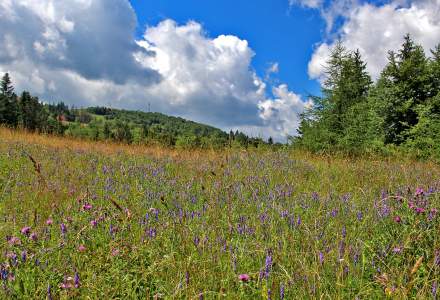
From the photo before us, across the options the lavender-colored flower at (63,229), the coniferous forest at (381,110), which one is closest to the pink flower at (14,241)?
the lavender-colored flower at (63,229)

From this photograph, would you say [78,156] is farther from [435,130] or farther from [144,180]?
[435,130]

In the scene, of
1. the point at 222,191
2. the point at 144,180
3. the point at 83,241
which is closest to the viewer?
the point at 83,241

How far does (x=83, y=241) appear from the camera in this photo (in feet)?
9.44

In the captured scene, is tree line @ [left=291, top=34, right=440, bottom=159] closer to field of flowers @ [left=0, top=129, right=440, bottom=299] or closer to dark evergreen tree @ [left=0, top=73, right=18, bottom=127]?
field of flowers @ [left=0, top=129, right=440, bottom=299]

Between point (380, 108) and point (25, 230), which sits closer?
point (25, 230)

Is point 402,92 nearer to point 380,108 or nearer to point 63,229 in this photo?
point 380,108

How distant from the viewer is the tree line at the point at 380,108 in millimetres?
23062

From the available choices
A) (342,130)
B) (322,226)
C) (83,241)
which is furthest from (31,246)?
(342,130)

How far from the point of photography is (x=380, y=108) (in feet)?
79.3

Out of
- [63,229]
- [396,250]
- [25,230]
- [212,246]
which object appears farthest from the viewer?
[63,229]

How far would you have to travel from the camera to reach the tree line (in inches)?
908

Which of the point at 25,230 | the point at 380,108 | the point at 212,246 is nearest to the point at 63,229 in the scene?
the point at 25,230

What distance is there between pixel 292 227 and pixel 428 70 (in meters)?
26.3

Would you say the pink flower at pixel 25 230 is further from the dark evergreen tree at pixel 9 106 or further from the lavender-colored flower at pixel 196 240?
the dark evergreen tree at pixel 9 106
